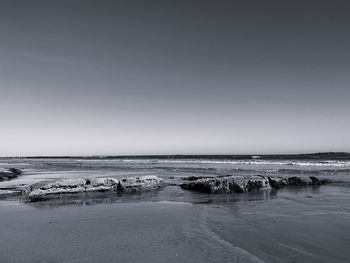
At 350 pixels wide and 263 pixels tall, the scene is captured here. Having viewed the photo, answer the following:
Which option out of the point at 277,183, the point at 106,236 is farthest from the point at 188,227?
the point at 277,183

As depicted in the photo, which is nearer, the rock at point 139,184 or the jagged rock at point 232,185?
the jagged rock at point 232,185

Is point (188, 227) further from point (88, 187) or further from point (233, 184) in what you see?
point (88, 187)

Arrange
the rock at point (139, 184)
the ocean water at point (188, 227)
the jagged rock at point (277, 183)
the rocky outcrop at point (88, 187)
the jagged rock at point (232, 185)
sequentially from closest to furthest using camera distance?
1. the ocean water at point (188, 227)
2. the rocky outcrop at point (88, 187)
3. the jagged rock at point (232, 185)
4. the rock at point (139, 184)
5. the jagged rock at point (277, 183)

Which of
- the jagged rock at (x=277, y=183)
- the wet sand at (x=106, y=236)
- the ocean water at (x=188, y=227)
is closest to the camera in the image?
the wet sand at (x=106, y=236)

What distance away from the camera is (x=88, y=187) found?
43.9ft

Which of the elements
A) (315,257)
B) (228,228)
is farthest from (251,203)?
(315,257)

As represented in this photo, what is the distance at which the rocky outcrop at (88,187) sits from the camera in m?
11.9

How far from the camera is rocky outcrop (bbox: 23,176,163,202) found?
11.9 meters

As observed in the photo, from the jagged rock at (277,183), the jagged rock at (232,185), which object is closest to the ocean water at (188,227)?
the jagged rock at (232,185)

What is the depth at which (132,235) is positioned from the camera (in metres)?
6.31

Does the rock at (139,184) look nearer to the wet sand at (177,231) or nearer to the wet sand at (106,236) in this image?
the wet sand at (177,231)

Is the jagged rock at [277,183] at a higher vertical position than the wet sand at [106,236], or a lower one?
higher

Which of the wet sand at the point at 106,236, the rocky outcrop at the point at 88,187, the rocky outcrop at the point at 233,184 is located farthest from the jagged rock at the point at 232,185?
the wet sand at the point at 106,236

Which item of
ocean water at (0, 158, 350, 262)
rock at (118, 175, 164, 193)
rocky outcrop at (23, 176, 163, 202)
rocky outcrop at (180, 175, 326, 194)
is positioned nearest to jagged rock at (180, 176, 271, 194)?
rocky outcrop at (180, 175, 326, 194)
